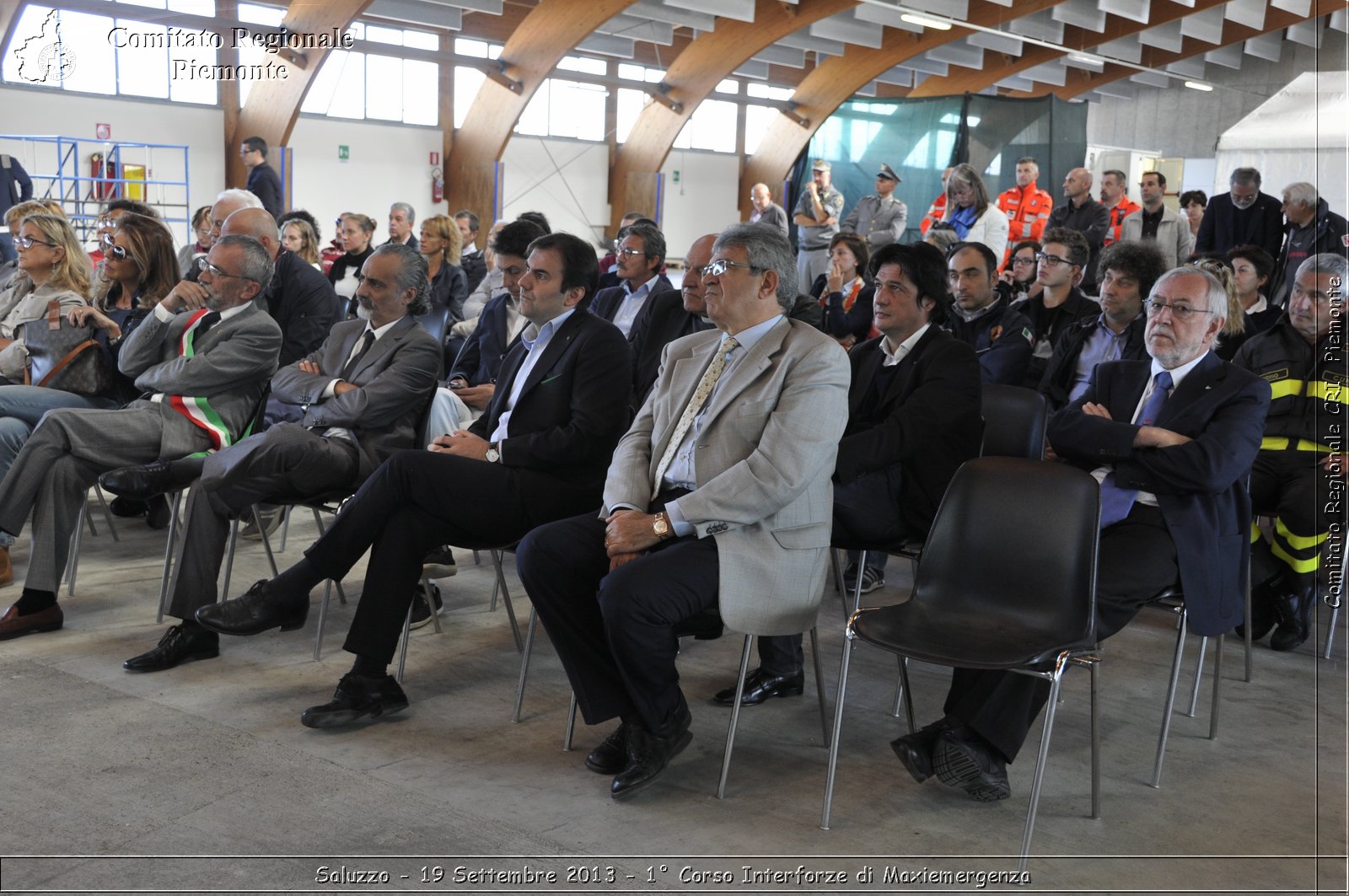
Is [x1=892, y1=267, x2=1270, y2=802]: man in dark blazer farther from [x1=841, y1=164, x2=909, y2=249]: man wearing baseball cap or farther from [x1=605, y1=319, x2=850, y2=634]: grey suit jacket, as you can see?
[x1=841, y1=164, x2=909, y2=249]: man wearing baseball cap

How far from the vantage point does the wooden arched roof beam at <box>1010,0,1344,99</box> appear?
11211 mm

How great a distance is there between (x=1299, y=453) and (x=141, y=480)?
3.56 metres

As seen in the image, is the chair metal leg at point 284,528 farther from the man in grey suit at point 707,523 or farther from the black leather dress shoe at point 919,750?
the black leather dress shoe at point 919,750

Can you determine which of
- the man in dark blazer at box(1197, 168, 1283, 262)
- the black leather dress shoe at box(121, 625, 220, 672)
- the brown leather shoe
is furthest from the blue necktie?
the man in dark blazer at box(1197, 168, 1283, 262)

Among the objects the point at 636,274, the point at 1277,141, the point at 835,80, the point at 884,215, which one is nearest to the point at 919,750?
the point at 636,274

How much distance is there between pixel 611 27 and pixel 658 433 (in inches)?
513

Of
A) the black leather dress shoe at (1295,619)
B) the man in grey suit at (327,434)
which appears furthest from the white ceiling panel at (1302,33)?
the man in grey suit at (327,434)

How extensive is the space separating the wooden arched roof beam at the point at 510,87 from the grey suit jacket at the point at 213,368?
Result: 9296 millimetres

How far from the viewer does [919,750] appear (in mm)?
2520

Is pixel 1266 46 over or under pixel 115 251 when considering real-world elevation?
over

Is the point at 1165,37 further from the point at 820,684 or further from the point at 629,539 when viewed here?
the point at 629,539

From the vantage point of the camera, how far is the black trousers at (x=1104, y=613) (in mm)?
2510

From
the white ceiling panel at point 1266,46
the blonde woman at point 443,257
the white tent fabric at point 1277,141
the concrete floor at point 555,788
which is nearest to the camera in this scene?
the concrete floor at point 555,788

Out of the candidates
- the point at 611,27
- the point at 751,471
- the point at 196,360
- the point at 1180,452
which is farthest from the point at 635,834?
the point at 611,27
